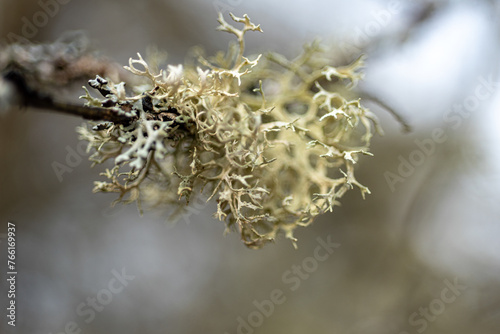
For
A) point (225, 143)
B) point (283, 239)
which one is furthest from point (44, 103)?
point (283, 239)

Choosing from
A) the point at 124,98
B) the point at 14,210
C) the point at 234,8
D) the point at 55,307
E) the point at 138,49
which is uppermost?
the point at 234,8

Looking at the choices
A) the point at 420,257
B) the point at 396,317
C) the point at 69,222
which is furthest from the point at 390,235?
the point at 69,222

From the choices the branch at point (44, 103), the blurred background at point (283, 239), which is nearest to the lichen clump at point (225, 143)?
the branch at point (44, 103)

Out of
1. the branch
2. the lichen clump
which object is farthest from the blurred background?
the branch

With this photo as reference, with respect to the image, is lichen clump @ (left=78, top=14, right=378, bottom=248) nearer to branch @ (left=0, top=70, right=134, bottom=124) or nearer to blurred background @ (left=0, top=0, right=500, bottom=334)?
branch @ (left=0, top=70, right=134, bottom=124)

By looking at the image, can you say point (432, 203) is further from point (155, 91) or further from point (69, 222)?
point (69, 222)
